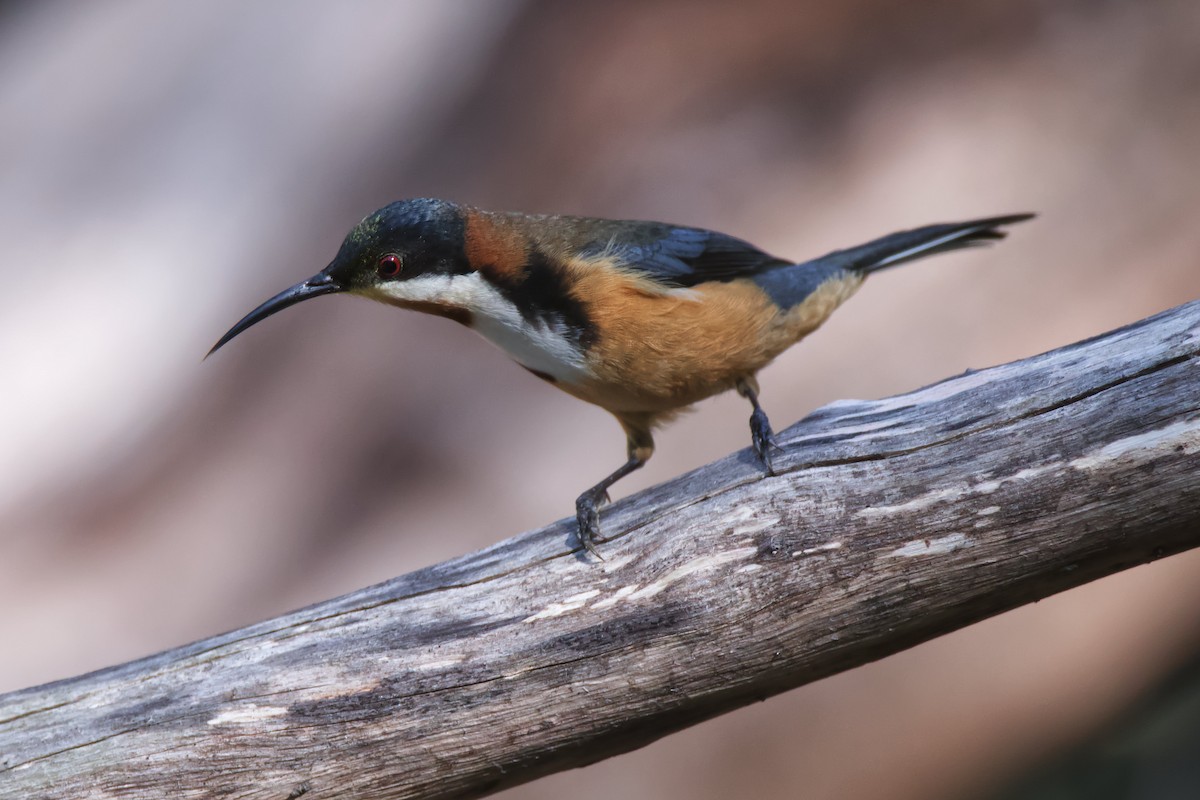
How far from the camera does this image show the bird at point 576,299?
3994mm

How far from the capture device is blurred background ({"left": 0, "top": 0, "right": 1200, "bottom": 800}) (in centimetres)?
652

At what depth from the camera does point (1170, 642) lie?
6.63m

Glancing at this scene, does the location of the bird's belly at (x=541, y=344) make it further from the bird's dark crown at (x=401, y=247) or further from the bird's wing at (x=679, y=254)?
the bird's wing at (x=679, y=254)

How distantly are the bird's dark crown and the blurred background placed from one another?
3.33 m

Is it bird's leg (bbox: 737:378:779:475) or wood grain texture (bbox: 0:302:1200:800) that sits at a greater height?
bird's leg (bbox: 737:378:779:475)

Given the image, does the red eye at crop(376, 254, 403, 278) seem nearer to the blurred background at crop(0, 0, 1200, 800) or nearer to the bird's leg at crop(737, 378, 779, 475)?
the bird's leg at crop(737, 378, 779, 475)

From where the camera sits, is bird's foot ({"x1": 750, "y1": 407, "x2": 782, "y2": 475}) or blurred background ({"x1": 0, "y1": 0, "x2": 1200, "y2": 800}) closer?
bird's foot ({"x1": 750, "y1": 407, "x2": 782, "y2": 475})

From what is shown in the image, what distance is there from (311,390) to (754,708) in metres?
4.16

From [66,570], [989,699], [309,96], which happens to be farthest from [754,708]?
[309,96]

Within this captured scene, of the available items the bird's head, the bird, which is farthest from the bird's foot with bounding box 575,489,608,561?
the bird's head

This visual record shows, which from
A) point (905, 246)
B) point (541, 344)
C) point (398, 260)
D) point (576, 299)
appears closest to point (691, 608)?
point (541, 344)

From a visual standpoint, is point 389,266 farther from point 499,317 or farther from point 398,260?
point 499,317

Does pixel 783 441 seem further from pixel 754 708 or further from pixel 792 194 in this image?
pixel 792 194

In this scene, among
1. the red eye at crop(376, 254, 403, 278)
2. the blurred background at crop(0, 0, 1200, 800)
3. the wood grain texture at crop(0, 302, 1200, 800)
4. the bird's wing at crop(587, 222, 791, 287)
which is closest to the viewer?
the wood grain texture at crop(0, 302, 1200, 800)
